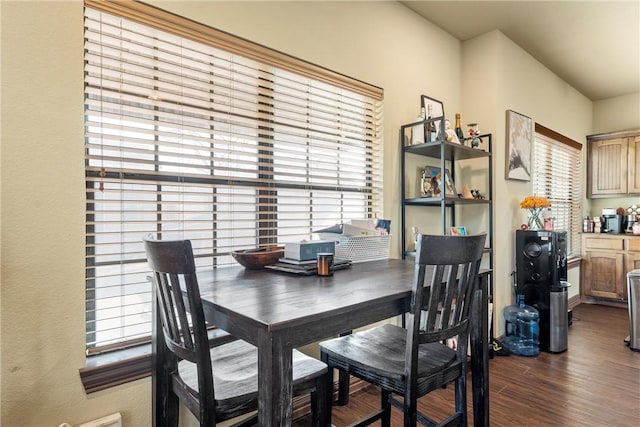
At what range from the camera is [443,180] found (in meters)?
2.49

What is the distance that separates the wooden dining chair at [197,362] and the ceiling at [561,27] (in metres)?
2.67

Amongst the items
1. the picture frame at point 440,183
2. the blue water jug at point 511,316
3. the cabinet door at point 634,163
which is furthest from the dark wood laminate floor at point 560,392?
the cabinet door at point 634,163

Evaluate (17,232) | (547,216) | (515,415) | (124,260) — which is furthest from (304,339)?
(547,216)

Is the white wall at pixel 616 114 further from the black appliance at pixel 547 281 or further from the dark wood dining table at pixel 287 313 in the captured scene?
the dark wood dining table at pixel 287 313

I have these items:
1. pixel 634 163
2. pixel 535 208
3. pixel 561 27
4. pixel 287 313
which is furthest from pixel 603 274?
pixel 287 313

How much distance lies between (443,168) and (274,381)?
1940 millimetres

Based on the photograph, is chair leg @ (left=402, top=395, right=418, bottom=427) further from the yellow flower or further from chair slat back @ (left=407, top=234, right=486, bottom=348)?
the yellow flower

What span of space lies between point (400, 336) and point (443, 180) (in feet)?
4.26

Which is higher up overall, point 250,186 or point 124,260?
point 250,186

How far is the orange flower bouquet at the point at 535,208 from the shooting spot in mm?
3252

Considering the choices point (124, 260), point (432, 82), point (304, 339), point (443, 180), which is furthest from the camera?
point (432, 82)

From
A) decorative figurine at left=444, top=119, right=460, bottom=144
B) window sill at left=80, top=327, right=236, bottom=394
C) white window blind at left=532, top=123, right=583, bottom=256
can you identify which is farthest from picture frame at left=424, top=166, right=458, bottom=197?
window sill at left=80, top=327, right=236, bottom=394

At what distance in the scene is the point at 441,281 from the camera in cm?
123

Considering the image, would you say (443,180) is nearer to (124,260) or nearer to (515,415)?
(515,415)
